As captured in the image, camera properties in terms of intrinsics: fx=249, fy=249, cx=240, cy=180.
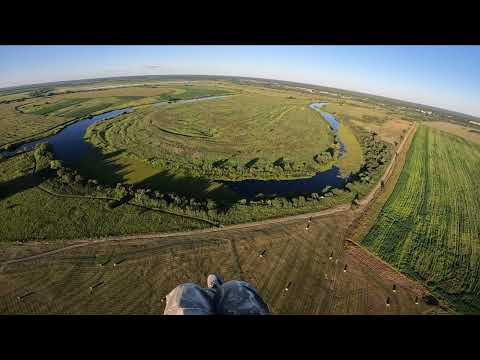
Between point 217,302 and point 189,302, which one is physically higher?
point 189,302

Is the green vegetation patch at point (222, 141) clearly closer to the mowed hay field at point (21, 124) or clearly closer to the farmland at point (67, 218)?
the farmland at point (67, 218)

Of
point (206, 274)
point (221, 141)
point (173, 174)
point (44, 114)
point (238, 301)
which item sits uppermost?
point (238, 301)

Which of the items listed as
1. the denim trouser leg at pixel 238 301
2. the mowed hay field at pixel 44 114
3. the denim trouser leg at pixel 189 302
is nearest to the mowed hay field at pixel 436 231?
the denim trouser leg at pixel 238 301

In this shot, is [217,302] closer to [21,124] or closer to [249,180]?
[249,180]

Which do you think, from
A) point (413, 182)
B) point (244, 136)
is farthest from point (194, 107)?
point (413, 182)

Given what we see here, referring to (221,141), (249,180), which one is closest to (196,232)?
(249,180)

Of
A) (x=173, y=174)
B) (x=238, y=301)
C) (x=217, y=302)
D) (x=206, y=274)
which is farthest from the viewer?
(x=173, y=174)
